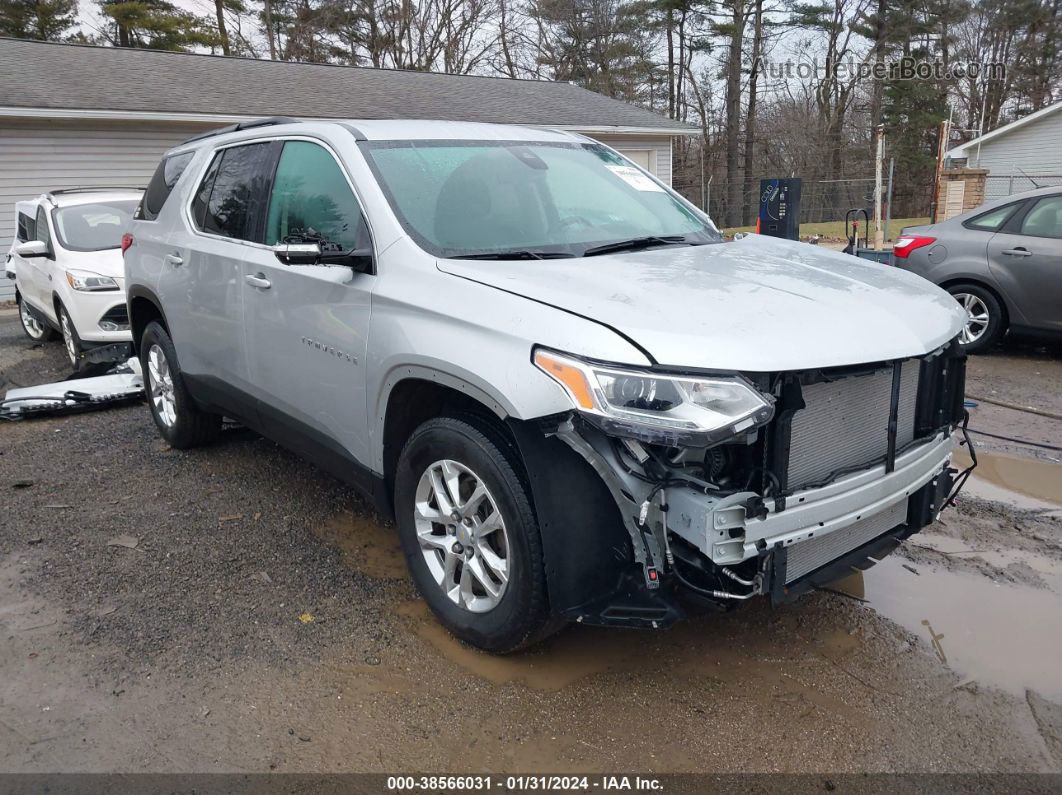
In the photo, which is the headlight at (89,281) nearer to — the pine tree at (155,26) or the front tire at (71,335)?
the front tire at (71,335)

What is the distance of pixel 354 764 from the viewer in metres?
2.64

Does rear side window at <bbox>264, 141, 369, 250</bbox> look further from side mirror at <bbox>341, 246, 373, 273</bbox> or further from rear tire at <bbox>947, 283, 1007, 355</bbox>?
rear tire at <bbox>947, 283, 1007, 355</bbox>

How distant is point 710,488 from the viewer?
2.53 m

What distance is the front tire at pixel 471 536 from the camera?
9.26 feet

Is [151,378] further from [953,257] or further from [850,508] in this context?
[953,257]

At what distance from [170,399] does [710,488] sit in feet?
13.7

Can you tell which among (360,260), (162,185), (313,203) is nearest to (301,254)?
(360,260)

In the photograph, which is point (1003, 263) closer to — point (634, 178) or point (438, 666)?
point (634, 178)

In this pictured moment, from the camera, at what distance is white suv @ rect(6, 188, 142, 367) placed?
7.81 meters

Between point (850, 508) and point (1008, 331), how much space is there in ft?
20.7

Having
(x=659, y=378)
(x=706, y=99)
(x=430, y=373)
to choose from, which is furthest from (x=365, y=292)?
(x=706, y=99)

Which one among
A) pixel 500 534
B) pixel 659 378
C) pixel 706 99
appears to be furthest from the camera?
pixel 706 99

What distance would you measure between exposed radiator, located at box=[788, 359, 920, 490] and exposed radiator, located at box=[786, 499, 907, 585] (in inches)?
8.5

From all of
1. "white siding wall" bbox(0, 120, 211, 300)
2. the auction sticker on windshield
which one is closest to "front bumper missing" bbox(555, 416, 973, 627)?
the auction sticker on windshield
